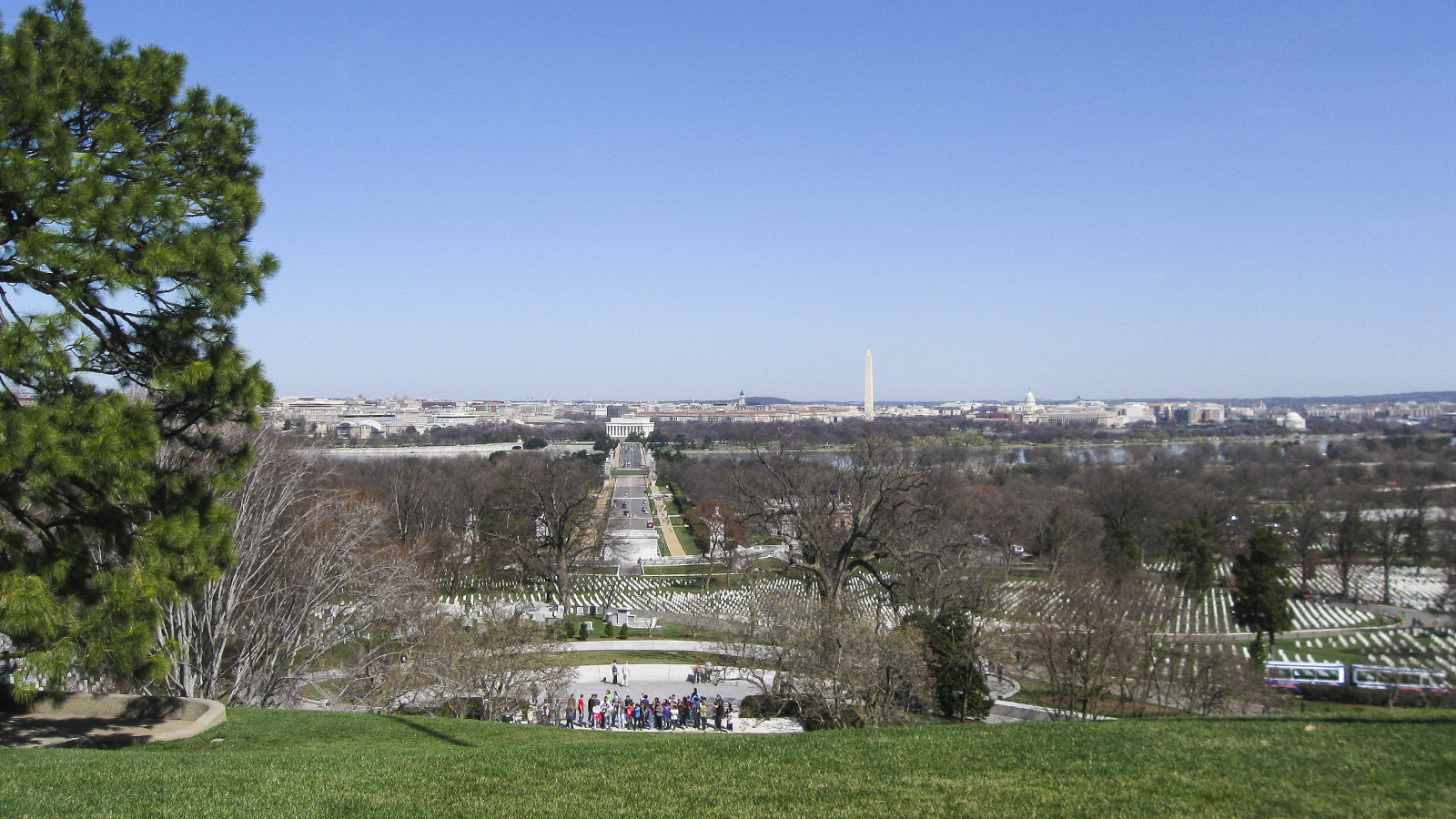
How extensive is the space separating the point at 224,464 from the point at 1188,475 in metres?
77.5

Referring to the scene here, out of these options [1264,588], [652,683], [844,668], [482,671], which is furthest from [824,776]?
[1264,588]

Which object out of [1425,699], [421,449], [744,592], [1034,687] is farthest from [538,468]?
[421,449]

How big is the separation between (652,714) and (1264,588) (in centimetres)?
2175

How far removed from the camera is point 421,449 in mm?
91875

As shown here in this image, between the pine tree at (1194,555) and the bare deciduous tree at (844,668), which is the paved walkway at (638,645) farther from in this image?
the pine tree at (1194,555)

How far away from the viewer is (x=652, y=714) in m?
17.0

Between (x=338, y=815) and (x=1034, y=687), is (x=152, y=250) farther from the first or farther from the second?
(x=1034, y=687)

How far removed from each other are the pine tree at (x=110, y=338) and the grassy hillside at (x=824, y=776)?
41.6 inches

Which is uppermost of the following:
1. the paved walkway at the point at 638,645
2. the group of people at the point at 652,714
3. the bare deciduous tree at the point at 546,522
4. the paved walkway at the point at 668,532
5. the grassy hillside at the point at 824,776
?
the grassy hillside at the point at 824,776

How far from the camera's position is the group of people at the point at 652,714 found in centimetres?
1667

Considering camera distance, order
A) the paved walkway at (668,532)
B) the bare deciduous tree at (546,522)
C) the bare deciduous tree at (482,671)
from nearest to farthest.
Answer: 1. the bare deciduous tree at (482,671)
2. the bare deciduous tree at (546,522)
3. the paved walkway at (668,532)

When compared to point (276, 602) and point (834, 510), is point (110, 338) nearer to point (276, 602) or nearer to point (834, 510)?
point (276, 602)

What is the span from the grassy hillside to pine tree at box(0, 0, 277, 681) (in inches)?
41.6

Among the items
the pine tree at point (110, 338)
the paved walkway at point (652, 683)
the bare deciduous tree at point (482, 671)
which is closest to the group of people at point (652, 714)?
the bare deciduous tree at point (482, 671)
